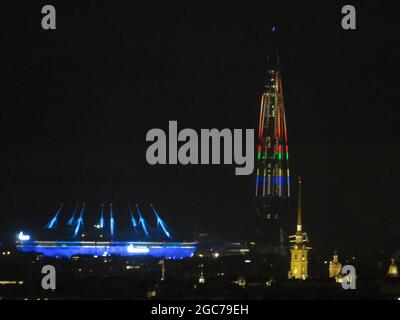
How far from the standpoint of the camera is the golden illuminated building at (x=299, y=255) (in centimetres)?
1967

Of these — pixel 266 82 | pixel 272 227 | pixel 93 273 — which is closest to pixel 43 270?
pixel 93 273

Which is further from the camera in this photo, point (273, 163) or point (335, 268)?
point (273, 163)

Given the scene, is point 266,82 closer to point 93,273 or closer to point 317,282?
point 93,273

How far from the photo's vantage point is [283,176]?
2172 centimetres

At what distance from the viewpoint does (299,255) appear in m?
20.1

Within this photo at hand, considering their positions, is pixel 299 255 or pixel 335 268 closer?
pixel 335 268

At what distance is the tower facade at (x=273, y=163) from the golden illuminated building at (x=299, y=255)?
77 centimetres

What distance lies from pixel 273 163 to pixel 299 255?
230 centimetres

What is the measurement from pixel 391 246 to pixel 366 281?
16.4 ft

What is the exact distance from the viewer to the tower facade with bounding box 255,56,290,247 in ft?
69.9

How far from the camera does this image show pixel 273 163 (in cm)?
2195

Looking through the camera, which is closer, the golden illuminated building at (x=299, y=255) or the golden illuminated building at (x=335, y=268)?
the golden illuminated building at (x=335, y=268)

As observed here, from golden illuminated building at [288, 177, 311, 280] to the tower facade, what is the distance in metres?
0.77
